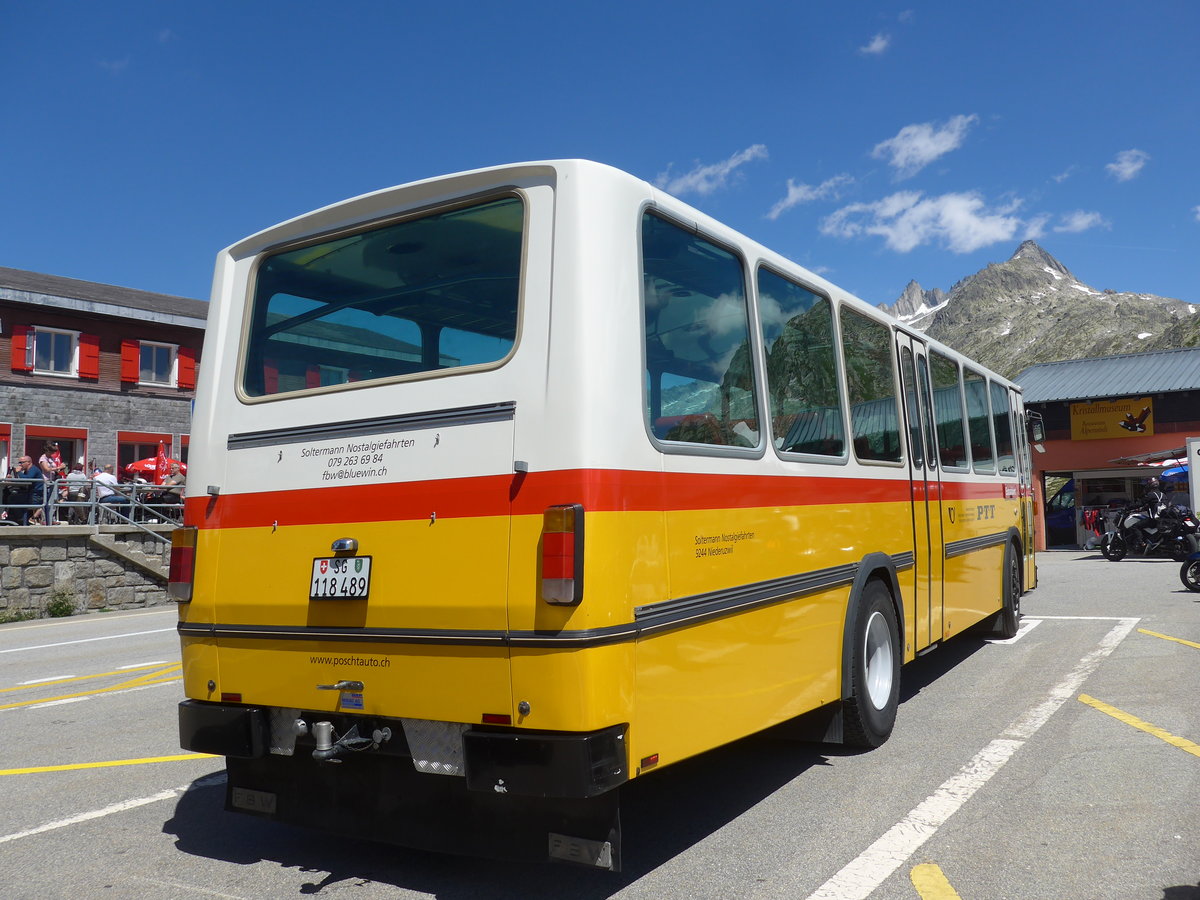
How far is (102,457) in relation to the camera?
2828cm

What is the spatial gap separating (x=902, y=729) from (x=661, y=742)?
3.17 meters

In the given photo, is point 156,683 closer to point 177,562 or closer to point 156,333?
point 177,562

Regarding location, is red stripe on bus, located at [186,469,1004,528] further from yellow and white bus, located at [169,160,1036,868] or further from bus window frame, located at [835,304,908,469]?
bus window frame, located at [835,304,908,469]

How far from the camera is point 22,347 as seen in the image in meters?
26.6

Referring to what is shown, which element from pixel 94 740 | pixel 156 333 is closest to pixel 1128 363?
pixel 156 333

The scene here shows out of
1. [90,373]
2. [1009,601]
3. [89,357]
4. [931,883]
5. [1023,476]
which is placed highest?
[89,357]

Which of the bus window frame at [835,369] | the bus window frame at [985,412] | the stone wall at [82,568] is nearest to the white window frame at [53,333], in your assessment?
the stone wall at [82,568]

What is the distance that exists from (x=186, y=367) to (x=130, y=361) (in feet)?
5.99

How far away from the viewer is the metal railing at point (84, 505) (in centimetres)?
1681

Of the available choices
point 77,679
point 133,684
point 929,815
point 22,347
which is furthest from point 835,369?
point 22,347

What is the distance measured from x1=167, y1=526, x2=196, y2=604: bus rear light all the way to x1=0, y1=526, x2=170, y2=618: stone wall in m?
13.4

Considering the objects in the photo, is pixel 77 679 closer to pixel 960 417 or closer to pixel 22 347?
pixel 960 417

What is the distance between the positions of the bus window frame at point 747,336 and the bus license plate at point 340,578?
1.22m

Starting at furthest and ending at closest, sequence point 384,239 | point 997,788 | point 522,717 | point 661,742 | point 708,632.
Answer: point 997,788
point 384,239
point 708,632
point 661,742
point 522,717
